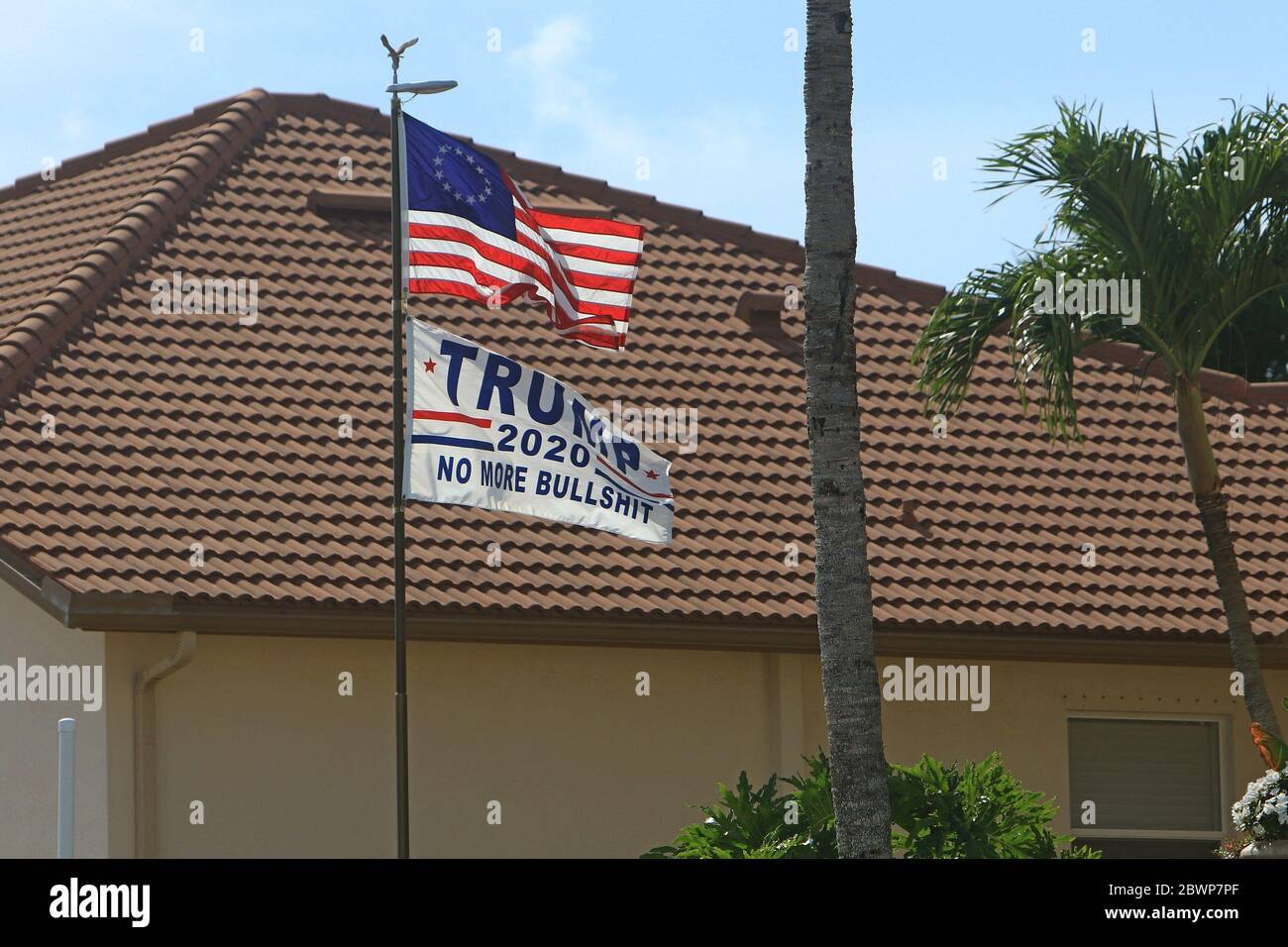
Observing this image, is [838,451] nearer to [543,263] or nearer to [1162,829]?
[543,263]

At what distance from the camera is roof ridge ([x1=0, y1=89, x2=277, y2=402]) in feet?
49.6

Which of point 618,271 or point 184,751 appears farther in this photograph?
point 184,751

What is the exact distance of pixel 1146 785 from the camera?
1625 cm

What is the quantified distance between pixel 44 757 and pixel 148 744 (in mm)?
684

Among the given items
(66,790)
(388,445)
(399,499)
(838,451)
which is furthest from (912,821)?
(388,445)

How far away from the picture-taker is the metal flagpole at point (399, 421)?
11.0m

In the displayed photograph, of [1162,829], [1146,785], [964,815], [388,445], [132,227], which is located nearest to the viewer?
[964,815]

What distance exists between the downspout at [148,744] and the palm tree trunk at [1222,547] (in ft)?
23.8

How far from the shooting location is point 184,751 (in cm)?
1371

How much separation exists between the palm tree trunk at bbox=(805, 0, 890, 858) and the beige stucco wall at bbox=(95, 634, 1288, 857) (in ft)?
15.3

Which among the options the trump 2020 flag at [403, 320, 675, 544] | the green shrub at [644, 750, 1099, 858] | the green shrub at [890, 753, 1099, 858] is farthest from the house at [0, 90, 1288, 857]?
the green shrub at [890, 753, 1099, 858]
